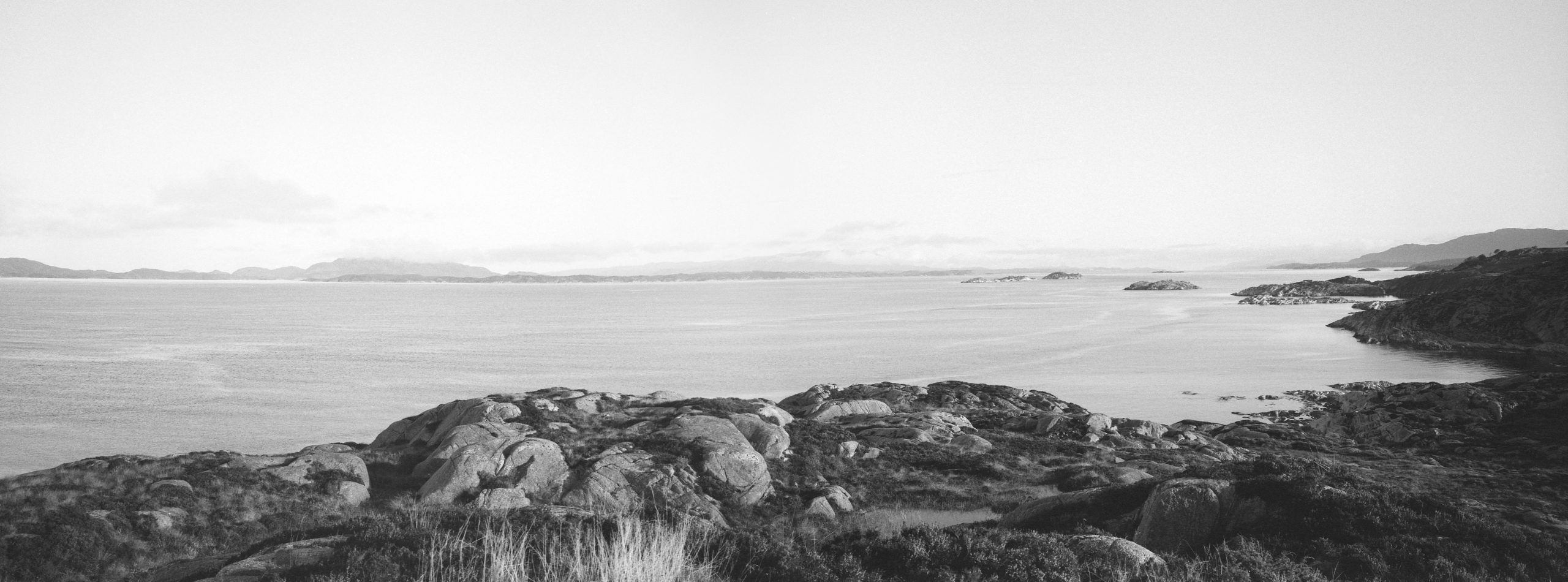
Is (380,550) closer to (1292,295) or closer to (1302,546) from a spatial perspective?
(1302,546)

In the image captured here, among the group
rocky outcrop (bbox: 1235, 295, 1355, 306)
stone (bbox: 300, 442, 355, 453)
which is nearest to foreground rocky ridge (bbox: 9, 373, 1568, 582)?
stone (bbox: 300, 442, 355, 453)

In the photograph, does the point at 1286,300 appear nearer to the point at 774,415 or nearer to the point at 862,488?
the point at 774,415

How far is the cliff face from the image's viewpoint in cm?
6322

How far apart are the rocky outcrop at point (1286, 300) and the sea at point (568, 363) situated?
43.3 feet

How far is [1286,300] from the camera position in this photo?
134 metres

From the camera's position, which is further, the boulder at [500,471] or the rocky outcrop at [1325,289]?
the rocky outcrop at [1325,289]

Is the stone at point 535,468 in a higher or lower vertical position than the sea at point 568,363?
higher

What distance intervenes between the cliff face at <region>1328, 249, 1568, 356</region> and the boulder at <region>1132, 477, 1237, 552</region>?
65.1 m

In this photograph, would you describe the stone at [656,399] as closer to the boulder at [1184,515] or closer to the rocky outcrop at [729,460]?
the rocky outcrop at [729,460]

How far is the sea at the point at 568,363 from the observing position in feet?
127

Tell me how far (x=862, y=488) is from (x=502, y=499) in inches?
401

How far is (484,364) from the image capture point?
6147cm

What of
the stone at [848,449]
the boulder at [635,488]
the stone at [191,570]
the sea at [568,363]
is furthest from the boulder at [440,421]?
the stone at [191,570]

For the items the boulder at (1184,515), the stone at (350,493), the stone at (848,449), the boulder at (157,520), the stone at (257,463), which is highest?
the boulder at (1184,515)
